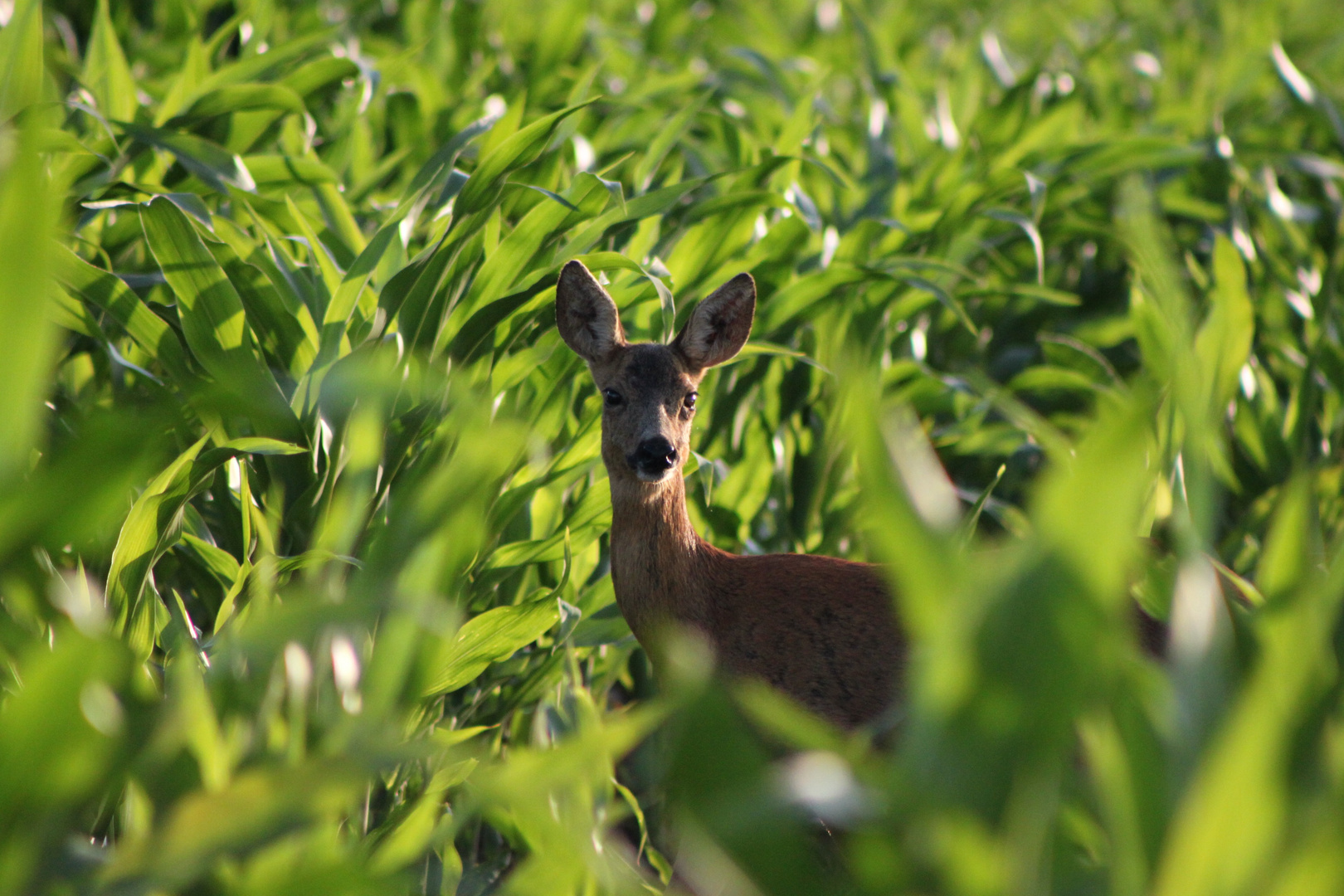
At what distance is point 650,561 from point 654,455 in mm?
229

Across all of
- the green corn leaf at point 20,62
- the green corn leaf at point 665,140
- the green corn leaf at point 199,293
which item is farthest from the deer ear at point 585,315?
the green corn leaf at point 20,62

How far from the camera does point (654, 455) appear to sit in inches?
88.1

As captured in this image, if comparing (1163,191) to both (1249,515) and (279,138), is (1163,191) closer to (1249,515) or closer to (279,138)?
(1249,515)

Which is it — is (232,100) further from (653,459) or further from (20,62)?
(653,459)

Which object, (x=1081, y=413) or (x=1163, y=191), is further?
(x=1163, y=191)

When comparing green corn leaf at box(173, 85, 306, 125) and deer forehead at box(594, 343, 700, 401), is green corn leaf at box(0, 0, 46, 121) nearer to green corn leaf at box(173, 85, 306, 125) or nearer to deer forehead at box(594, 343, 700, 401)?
green corn leaf at box(173, 85, 306, 125)

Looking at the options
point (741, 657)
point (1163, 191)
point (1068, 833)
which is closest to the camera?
point (1068, 833)

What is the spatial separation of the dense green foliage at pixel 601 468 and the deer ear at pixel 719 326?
0.17m

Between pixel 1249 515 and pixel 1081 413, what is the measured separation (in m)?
0.81

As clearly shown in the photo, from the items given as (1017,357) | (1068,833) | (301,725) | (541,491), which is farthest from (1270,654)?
(1017,357)

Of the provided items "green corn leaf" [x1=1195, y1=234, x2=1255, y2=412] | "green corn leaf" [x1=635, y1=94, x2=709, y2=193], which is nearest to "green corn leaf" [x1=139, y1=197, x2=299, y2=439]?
"green corn leaf" [x1=635, y1=94, x2=709, y2=193]

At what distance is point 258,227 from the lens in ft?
7.66

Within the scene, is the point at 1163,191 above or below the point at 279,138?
below

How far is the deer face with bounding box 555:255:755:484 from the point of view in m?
2.28
